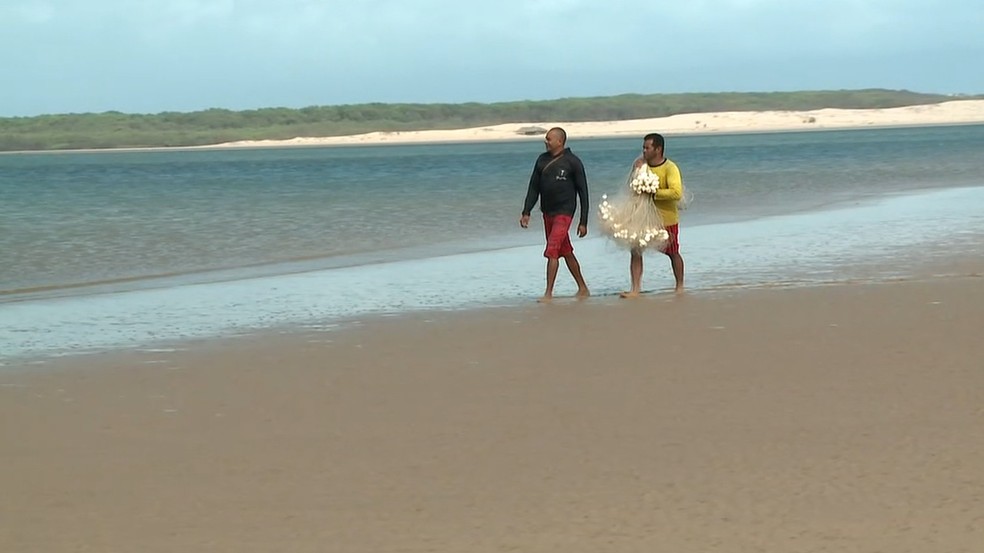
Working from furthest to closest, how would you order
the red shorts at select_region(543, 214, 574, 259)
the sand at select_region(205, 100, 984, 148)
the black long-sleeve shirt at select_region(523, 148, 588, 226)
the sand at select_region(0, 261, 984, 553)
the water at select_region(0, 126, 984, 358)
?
the sand at select_region(205, 100, 984, 148), the black long-sleeve shirt at select_region(523, 148, 588, 226), the red shorts at select_region(543, 214, 574, 259), the water at select_region(0, 126, 984, 358), the sand at select_region(0, 261, 984, 553)

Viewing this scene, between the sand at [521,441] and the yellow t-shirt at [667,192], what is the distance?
232cm

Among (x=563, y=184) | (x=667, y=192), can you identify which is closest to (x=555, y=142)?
(x=563, y=184)

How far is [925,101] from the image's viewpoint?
546 feet

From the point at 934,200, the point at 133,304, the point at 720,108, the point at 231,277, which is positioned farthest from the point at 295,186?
the point at 720,108

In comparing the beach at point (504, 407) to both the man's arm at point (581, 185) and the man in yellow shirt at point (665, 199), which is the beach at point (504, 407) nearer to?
the man in yellow shirt at point (665, 199)

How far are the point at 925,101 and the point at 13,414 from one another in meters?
172

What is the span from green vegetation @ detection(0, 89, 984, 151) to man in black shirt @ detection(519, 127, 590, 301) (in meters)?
132

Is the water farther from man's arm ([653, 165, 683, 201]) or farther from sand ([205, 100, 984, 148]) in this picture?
sand ([205, 100, 984, 148])

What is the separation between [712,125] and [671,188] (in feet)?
433

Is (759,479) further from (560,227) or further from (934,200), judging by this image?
(934,200)

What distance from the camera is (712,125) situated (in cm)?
14000

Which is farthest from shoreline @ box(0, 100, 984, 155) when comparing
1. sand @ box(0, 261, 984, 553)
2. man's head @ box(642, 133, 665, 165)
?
sand @ box(0, 261, 984, 553)

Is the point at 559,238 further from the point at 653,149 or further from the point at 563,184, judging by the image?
the point at 653,149

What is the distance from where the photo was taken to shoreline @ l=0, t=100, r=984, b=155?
13275 cm
